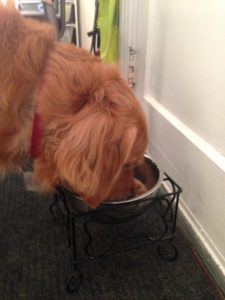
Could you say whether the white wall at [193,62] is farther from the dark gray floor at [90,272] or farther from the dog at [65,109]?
the dark gray floor at [90,272]

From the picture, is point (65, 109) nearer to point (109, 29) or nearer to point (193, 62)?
point (193, 62)

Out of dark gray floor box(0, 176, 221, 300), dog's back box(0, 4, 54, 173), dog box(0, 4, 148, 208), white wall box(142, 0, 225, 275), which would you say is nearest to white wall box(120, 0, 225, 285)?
white wall box(142, 0, 225, 275)

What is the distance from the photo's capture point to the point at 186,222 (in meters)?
1.16

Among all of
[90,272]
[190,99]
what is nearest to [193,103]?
[190,99]

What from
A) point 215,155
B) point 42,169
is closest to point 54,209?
point 42,169

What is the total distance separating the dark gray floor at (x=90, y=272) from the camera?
940 mm

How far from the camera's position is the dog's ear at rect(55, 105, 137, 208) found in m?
0.72

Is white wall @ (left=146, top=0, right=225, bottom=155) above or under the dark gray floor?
above

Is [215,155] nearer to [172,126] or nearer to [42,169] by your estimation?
[172,126]

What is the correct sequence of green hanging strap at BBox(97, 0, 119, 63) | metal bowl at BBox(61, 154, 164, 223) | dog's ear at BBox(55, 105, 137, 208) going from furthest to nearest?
green hanging strap at BBox(97, 0, 119, 63) < metal bowl at BBox(61, 154, 164, 223) < dog's ear at BBox(55, 105, 137, 208)

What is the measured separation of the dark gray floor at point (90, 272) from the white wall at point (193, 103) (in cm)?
12

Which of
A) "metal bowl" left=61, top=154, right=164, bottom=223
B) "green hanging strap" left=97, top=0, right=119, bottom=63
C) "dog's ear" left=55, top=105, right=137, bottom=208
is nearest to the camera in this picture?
"dog's ear" left=55, top=105, right=137, bottom=208

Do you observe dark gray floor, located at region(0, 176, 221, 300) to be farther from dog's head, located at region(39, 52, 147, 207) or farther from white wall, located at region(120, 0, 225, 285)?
dog's head, located at region(39, 52, 147, 207)

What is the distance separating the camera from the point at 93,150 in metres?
0.72
